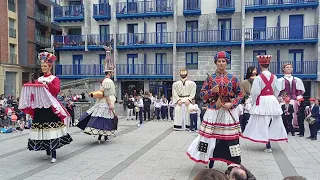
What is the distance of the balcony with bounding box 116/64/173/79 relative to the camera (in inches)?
961

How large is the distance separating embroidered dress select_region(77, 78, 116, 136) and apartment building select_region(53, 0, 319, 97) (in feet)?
50.9

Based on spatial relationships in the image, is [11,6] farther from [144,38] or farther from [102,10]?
[144,38]

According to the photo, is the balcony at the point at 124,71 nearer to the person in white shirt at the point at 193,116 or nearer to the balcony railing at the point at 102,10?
the balcony railing at the point at 102,10


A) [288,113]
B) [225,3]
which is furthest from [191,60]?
[288,113]

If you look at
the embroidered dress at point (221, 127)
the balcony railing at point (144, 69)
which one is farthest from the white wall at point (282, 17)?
the embroidered dress at point (221, 127)

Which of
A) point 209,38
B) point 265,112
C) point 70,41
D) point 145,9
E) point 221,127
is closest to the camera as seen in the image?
point 221,127

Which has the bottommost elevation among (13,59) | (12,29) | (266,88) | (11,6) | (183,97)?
(183,97)

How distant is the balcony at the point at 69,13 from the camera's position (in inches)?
1048

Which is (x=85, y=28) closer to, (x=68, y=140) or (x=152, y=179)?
(x=68, y=140)

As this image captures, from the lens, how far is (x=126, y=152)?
7.51 meters

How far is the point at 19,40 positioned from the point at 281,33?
950 inches

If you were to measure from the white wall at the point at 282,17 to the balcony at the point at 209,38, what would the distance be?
4.30ft

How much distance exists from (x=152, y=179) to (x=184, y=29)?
794 inches

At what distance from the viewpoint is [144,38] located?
24.9 m
